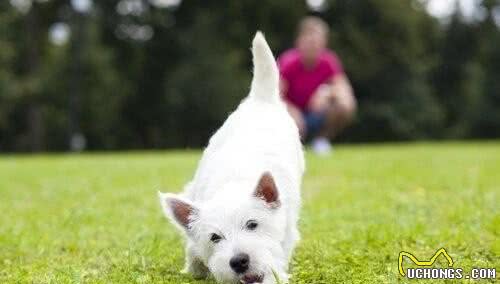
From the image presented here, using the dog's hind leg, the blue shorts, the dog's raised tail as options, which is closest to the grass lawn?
the dog's hind leg

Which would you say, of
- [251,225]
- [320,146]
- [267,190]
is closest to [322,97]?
[320,146]

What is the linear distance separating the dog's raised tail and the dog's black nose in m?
2.11

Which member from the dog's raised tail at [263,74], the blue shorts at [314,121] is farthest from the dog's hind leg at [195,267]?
the blue shorts at [314,121]

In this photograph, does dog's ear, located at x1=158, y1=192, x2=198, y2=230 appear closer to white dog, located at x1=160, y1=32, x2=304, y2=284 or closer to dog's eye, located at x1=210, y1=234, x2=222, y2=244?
white dog, located at x1=160, y1=32, x2=304, y2=284

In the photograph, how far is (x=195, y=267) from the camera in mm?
4828

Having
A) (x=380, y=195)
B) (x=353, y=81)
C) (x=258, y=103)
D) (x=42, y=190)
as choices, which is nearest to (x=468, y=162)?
(x=380, y=195)

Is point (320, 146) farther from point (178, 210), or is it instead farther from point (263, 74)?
point (178, 210)

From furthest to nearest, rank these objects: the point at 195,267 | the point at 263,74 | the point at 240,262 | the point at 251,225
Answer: the point at 263,74 → the point at 195,267 → the point at 251,225 → the point at 240,262

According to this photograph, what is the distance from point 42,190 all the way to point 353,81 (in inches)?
1389

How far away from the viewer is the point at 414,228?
608 centimetres

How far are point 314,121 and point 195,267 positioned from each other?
1051 centimetres

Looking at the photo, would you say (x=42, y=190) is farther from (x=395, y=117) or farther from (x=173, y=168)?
(x=395, y=117)

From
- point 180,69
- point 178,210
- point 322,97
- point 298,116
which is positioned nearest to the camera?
point 178,210

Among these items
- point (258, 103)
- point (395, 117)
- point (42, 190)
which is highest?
point (258, 103)
